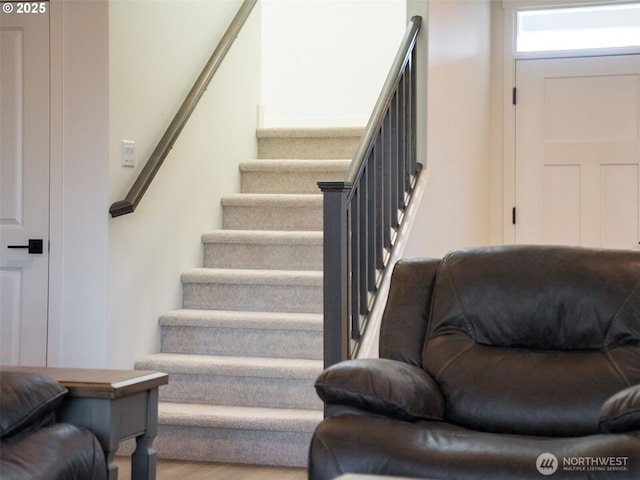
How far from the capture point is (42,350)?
13.7 feet

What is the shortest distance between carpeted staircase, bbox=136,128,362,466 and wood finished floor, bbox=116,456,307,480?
0.06 meters

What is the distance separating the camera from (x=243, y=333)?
14.8 ft

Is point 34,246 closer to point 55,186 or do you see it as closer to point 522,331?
point 55,186

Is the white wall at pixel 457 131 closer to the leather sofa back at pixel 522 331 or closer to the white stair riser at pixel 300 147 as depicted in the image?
the white stair riser at pixel 300 147

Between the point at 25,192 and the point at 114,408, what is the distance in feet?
6.22

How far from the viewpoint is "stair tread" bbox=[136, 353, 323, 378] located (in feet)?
13.7

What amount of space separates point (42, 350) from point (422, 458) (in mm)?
2362

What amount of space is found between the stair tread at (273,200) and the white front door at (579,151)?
175 centimetres

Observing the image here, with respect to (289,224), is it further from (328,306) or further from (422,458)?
(422,458)

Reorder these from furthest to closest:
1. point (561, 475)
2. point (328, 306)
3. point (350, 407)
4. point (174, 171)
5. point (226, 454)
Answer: point (174, 171) < point (226, 454) < point (328, 306) < point (350, 407) < point (561, 475)

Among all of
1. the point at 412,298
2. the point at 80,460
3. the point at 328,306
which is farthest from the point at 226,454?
the point at 80,460

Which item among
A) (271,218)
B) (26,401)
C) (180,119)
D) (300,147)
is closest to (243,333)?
(271,218)

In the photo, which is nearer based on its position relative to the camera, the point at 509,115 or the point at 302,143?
the point at 302,143

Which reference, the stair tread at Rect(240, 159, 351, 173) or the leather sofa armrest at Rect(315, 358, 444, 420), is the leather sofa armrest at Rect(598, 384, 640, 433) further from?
the stair tread at Rect(240, 159, 351, 173)
